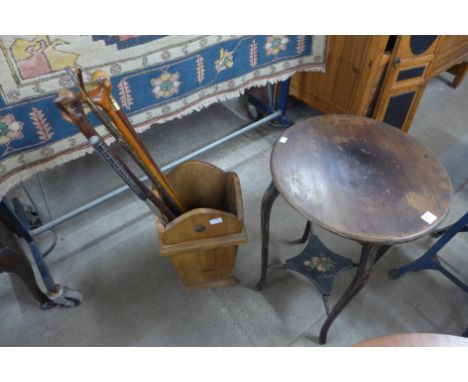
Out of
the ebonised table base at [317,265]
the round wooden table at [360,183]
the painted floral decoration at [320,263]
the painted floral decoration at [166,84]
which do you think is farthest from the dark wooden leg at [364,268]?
the painted floral decoration at [166,84]

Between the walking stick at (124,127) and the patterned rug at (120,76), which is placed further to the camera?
the patterned rug at (120,76)

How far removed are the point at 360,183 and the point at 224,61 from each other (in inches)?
34.4

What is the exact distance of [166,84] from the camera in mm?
1374

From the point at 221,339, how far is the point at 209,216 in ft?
2.03

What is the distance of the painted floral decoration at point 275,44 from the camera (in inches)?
63.6

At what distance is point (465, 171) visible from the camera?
2.26 meters

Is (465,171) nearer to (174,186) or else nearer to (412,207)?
(412,207)

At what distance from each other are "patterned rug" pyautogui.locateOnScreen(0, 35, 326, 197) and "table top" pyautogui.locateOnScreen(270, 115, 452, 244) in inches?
21.2

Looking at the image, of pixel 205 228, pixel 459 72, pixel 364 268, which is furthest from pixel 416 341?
pixel 459 72

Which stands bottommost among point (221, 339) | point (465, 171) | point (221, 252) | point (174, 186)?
point (221, 339)

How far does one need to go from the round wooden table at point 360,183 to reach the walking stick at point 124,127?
0.36 m

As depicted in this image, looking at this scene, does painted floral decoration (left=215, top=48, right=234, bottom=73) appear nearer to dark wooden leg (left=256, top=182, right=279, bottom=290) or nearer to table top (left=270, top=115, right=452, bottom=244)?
table top (left=270, top=115, right=452, bottom=244)

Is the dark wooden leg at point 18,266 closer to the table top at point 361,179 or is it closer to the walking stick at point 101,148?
the walking stick at point 101,148

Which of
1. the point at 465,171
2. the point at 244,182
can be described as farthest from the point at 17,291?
the point at 465,171
